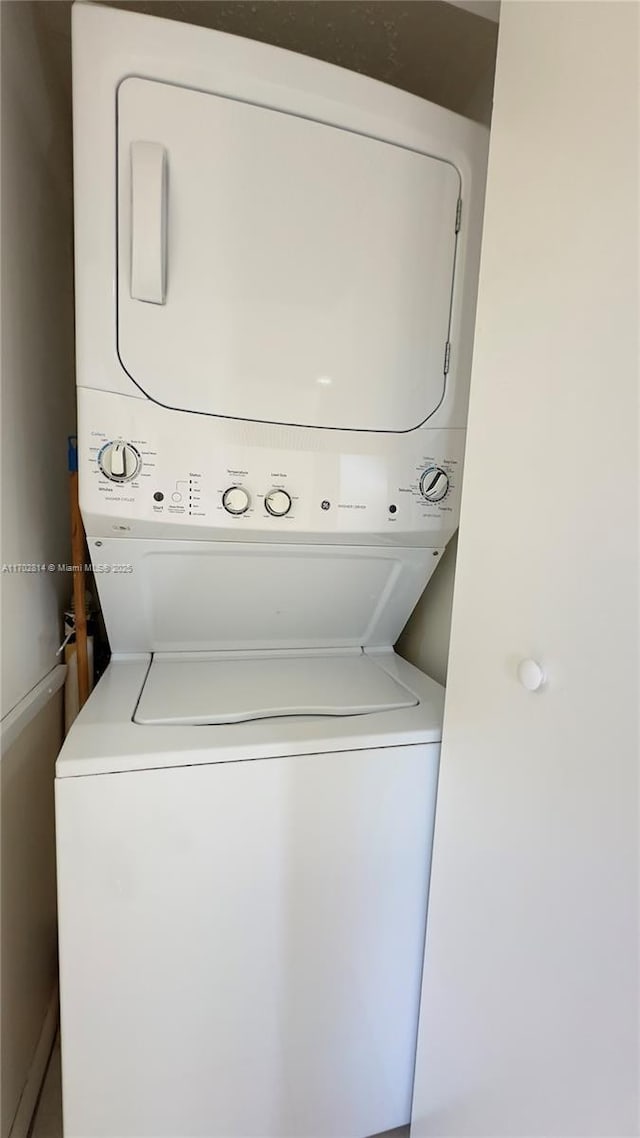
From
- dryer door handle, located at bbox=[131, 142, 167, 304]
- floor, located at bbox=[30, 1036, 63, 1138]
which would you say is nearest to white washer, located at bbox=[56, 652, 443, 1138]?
floor, located at bbox=[30, 1036, 63, 1138]

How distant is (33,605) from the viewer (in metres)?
1.34

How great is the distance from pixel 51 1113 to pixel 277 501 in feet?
5.54

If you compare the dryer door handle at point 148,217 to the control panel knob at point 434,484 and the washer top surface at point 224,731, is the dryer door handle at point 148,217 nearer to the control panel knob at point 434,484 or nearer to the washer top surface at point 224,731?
the control panel knob at point 434,484

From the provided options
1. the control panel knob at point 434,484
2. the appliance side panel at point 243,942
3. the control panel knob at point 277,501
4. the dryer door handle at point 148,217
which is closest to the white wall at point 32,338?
the dryer door handle at point 148,217

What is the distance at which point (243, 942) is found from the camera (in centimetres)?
112

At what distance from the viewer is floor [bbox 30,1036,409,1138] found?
1.36 meters

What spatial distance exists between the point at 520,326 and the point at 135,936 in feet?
4.32

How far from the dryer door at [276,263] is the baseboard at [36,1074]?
5.57 feet

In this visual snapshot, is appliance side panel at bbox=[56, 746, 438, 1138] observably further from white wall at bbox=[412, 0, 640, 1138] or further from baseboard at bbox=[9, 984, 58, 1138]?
baseboard at bbox=[9, 984, 58, 1138]

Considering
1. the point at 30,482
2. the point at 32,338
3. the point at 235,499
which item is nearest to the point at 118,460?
the point at 235,499

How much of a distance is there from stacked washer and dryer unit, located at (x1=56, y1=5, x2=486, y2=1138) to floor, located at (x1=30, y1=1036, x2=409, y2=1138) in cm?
45

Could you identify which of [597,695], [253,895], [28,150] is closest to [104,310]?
[28,150]

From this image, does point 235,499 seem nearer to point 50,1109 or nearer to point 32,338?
point 32,338

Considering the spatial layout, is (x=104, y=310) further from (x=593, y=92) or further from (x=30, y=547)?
(x=593, y=92)
